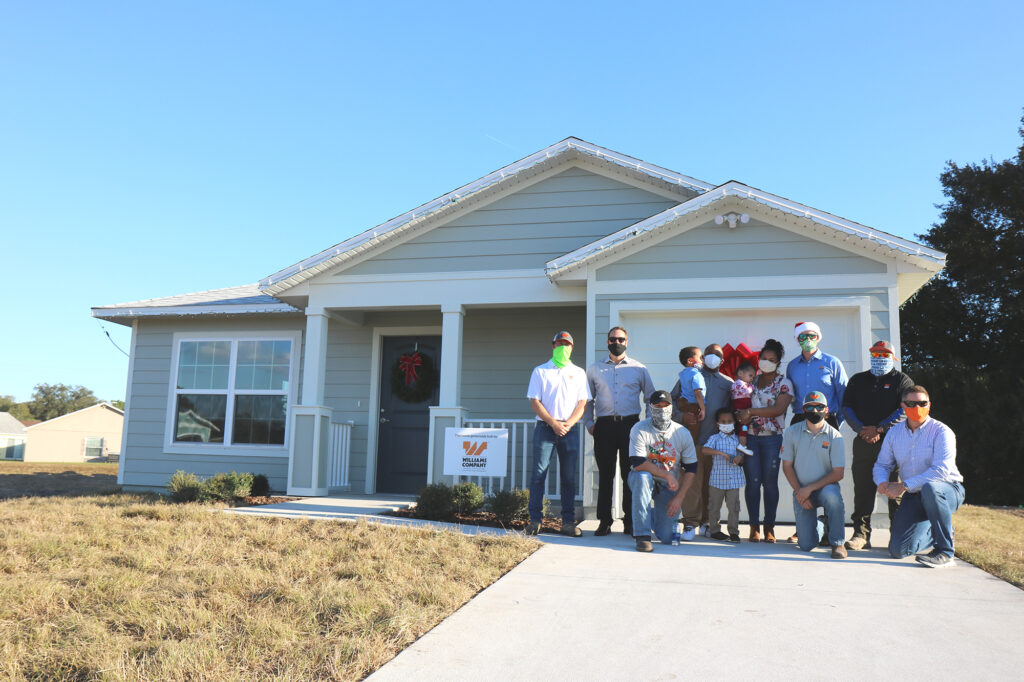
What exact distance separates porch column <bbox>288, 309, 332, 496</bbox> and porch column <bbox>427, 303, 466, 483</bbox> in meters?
1.30

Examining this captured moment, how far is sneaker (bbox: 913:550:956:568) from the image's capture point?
5.09 meters

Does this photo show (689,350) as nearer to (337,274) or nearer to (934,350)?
(337,274)

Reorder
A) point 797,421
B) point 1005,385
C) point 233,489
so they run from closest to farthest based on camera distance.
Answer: point 797,421, point 233,489, point 1005,385

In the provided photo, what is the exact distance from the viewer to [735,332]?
24.6 ft

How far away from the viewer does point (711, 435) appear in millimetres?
6133

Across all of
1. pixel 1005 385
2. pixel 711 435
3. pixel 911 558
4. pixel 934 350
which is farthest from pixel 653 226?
pixel 934 350

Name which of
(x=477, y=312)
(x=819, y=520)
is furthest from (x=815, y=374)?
(x=477, y=312)

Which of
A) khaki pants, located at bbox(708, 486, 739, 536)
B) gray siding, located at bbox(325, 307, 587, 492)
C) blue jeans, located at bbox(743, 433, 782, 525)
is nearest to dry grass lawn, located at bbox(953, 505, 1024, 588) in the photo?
blue jeans, located at bbox(743, 433, 782, 525)

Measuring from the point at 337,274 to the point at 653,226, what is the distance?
3.98 m

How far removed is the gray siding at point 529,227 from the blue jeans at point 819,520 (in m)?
4.43

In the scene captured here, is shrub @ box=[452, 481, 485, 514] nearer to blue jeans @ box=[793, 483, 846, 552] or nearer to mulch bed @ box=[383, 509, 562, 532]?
mulch bed @ box=[383, 509, 562, 532]

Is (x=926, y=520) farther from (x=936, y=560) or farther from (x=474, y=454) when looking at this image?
(x=474, y=454)

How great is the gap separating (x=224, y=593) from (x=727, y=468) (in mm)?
3719

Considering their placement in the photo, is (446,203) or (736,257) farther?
(446,203)
